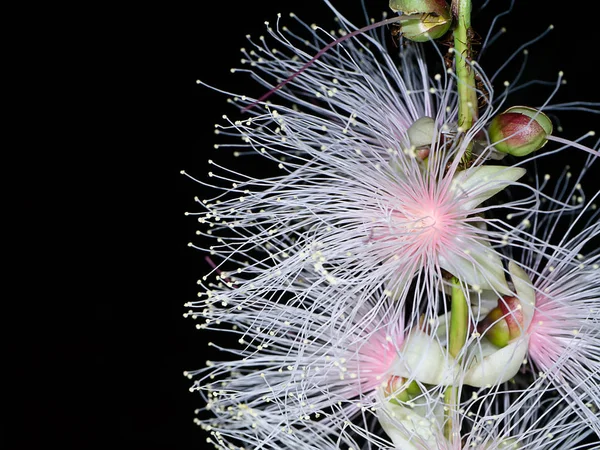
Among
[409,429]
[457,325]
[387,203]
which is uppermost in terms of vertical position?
[387,203]

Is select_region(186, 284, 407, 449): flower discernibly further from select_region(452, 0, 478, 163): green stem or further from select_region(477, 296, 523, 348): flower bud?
select_region(452, 0, 478, 163): green stem

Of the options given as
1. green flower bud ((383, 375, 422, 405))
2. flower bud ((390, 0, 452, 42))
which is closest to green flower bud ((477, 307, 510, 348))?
green flower bud ((383, 375, 422, 405))

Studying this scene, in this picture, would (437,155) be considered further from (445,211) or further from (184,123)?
(184,123)

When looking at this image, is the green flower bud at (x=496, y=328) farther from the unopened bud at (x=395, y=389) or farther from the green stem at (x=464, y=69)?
the green stem at (x=464, y=69)

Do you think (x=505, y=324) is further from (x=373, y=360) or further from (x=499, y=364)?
(x=373, y=360)

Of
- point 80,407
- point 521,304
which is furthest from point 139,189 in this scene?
point 521,304

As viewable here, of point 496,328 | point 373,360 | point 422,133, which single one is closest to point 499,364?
point 496,328

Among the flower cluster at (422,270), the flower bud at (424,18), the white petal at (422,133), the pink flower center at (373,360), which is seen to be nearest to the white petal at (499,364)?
the flower cluster at (422,270)
